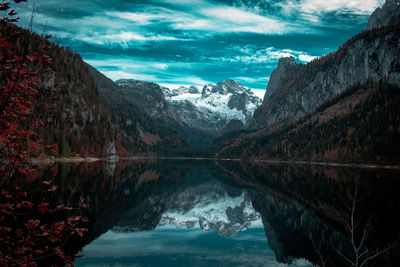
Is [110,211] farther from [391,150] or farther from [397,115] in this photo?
[397,115]

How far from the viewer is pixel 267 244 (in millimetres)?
24578

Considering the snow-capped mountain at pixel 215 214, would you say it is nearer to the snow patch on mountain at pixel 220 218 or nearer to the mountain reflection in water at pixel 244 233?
the snow patch on mountain at pixel 220 218

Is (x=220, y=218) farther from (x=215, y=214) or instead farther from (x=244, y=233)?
(x=244, y=233)

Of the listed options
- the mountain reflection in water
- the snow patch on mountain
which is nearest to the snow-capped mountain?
the snow patch on mountain

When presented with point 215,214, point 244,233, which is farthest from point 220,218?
point 244,233

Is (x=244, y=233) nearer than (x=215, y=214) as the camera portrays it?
Yes

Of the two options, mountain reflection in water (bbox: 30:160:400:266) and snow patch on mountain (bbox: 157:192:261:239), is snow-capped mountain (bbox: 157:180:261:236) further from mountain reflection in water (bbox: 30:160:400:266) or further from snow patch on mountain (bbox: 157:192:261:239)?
mountain reflection in water (bbox: 30:160:400:266)

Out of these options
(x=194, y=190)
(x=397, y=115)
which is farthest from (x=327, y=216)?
(x=397, y=115)

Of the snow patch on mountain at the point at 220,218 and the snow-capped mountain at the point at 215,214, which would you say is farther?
the snow-capped mountain at the point at 215,214

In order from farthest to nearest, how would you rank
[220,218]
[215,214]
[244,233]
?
[215,214] < [220,218] < [244,233]

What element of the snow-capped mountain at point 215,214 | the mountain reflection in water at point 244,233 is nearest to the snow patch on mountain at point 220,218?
the snow-capped mountain at point 215,214

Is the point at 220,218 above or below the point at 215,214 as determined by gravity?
above

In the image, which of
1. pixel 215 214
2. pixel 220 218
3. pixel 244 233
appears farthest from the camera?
pixel 215 214

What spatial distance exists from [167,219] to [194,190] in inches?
1180
